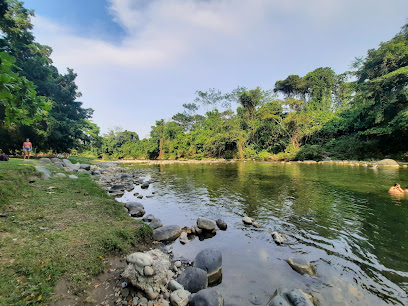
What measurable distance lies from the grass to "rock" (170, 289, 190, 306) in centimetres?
139

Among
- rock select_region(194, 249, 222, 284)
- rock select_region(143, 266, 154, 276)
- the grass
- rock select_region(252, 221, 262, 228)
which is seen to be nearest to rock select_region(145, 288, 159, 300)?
rock select_region(143, 266, 154, 276)

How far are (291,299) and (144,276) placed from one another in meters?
2.56

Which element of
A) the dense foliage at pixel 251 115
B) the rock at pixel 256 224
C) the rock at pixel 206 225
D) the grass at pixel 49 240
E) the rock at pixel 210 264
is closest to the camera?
the grass at pixel 49 240

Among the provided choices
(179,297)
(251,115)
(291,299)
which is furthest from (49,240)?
(251,115)

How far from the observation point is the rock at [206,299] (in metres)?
3.17

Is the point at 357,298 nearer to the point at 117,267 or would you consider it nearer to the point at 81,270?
the point at 117,267

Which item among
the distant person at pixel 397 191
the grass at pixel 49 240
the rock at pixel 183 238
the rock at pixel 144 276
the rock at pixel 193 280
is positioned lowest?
the rock at pixel 183 238

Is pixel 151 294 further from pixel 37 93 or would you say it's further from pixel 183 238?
pixel 37 93

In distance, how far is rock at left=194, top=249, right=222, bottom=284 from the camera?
420 centimetres

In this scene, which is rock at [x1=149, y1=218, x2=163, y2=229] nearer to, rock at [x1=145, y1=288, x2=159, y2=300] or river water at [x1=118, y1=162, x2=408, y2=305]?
river water at [x1=118, y1=162, x2=408, y2=305]

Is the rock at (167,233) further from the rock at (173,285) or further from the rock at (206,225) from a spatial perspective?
the rock at (173,285)

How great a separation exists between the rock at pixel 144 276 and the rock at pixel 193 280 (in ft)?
1.18

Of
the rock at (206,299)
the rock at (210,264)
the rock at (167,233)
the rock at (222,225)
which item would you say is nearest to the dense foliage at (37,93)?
the rock at (167,233)

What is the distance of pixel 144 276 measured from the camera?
11.5ft
